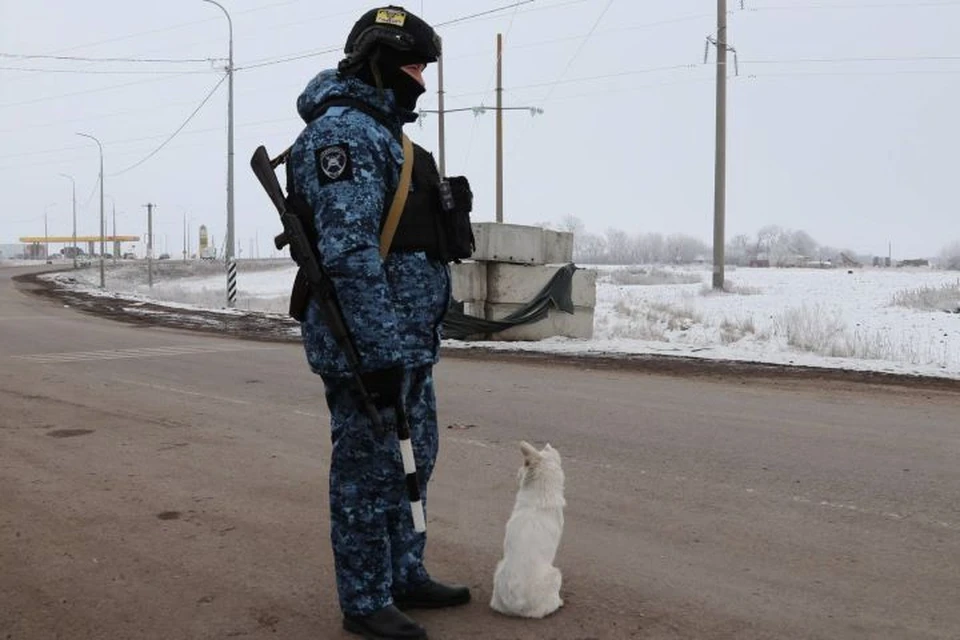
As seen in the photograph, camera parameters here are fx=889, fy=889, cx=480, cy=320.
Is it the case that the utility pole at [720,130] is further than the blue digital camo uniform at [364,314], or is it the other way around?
the utility pole at [720,130]

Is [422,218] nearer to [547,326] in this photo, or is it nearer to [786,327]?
[547,326]

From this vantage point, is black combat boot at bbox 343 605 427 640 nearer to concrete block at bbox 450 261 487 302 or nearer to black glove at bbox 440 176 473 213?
black glove at bbox 440 176 473 213

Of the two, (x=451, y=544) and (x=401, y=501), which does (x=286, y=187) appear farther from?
(x=451, y=544)

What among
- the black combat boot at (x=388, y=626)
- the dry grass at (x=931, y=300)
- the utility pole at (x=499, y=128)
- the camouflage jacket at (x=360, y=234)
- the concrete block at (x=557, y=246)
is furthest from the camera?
the utility pole at (x=499, y=128)

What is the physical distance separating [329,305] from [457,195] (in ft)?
2.23

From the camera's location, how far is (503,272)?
16484 mm

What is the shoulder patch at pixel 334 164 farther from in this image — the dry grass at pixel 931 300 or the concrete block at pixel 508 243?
the dry grass at pixel 931 300

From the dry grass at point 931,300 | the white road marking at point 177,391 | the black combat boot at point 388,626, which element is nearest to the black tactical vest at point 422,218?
the black combat boot at point 388,626

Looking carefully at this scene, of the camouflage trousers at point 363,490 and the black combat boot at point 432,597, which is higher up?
the camouflage trousers at point 363,490

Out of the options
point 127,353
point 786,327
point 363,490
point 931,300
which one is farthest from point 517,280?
point 931,300

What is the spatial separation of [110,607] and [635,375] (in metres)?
8.93

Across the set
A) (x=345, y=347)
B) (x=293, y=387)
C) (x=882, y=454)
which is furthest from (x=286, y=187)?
(x=293, y=387)

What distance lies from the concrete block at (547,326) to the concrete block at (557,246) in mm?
1073

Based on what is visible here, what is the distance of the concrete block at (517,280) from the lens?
652 inches
